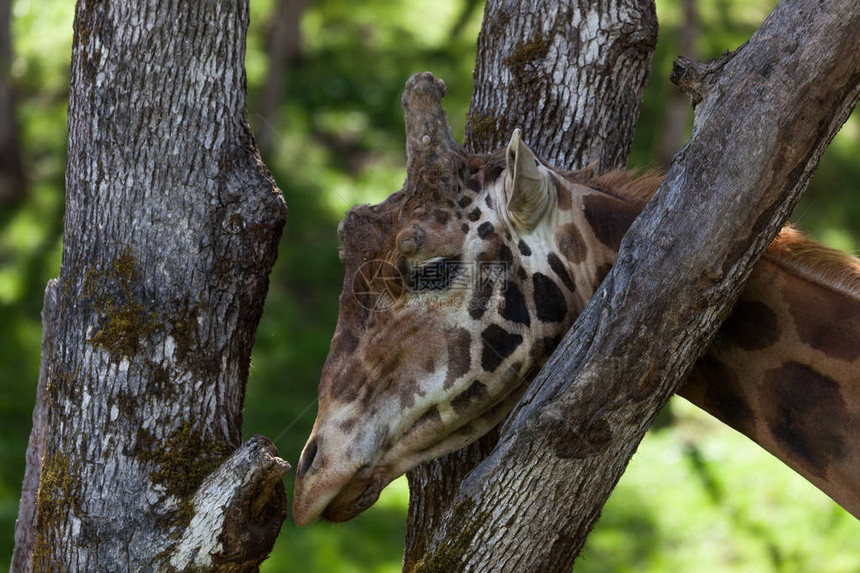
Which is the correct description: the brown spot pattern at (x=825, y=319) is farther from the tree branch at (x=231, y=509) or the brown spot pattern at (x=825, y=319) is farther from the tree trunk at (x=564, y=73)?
the tree branch at (x=231, y=509)

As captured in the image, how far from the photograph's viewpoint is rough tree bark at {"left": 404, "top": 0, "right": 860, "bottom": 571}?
2.22 metres

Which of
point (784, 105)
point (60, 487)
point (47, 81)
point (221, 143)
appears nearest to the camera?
point (784, 105)

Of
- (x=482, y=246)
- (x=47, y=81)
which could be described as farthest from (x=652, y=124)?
(x=482, y=246)

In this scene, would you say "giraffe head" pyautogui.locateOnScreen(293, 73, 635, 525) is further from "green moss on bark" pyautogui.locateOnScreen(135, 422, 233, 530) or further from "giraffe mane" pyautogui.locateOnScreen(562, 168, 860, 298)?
"giraffe mane" pyautogui.locateOnScreen(562, 168, 860, 298)

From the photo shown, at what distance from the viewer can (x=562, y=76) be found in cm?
337

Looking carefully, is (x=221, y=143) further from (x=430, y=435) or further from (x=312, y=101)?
(x=312, y=101)

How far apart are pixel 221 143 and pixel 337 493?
1.12 meters

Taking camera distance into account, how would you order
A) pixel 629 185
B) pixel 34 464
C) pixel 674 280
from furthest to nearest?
pixel 34 464
pixel 629 185
pixel 674 280

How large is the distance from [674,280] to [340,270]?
6.78 metres

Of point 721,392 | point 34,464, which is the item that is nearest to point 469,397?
point 721,392

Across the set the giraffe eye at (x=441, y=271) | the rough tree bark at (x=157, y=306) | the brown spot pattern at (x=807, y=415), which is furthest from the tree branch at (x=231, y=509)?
the brown spot pattern at (x=807, y=415)

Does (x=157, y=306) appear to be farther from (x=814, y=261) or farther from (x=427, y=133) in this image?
(x=814, y=261)

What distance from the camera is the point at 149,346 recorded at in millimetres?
2688

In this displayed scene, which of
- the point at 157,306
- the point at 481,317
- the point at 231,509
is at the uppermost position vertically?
the point at 481,317
